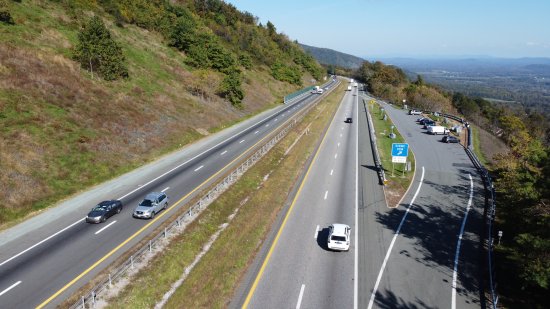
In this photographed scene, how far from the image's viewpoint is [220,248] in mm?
25688

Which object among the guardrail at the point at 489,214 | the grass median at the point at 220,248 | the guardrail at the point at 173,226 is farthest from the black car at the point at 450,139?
the grass median at the point at 220,248

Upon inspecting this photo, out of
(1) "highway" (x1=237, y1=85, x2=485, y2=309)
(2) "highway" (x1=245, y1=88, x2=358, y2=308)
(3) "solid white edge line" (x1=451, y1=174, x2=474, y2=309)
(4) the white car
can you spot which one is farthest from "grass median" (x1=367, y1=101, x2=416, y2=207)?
(4) the white car

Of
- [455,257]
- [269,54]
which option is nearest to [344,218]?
[455,257]

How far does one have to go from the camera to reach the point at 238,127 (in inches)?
2709

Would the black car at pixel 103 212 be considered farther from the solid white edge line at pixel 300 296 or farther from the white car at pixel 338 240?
the white car at pixel 338 240

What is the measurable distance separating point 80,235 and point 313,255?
1675 cm

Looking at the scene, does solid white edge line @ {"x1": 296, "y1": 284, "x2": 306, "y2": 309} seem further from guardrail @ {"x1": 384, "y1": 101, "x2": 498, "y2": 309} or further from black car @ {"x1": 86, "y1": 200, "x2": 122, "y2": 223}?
black car @ {"x1": 86, "y1": 200, "x2": 122, "y2": 223}

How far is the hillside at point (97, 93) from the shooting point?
118ft

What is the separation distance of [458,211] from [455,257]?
31.3ft

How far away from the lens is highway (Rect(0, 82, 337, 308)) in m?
20.8

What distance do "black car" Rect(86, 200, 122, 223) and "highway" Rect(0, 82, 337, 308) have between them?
481 millimetres

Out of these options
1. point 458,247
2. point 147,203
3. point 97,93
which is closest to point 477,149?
point 458,247

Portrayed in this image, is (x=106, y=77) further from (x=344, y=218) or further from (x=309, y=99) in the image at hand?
(x=309, y=99)

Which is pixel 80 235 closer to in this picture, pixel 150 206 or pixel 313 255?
pixel 150 206
